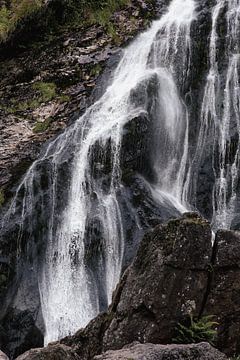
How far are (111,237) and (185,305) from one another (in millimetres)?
7316

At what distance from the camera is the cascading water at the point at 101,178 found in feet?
46.6

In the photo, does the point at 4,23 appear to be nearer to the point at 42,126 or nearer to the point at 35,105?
the point at 35,105

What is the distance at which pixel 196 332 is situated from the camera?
7.25 metres

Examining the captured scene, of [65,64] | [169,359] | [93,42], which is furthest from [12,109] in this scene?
[169,359]

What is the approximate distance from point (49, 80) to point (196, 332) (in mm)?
16545

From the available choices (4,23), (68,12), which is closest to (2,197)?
(4,23)

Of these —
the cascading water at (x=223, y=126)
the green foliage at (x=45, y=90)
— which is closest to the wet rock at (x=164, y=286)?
the cascading water at (x=223, y=126)

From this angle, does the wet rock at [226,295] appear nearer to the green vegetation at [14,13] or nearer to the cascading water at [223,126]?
the cascading water at [223,126]

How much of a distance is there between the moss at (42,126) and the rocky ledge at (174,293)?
488 inches

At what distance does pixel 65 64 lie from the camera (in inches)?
874

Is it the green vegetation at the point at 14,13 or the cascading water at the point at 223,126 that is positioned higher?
the green vegetation at the point at 14,13

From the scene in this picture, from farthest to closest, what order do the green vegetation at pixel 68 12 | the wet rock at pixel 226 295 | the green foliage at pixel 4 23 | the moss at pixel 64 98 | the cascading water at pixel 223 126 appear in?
the green vegetation at pixel 68 12 → the green foliage at pixel 4 23 → the moss at pixel 64 98 → the cascading water at pixel 223 126 → the wet rock at pixel 226 295

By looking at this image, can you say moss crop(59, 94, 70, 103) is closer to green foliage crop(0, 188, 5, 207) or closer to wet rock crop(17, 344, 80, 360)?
green foliage crop(0, 188, 5, 207)

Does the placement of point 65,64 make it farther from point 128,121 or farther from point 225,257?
point 225,257
